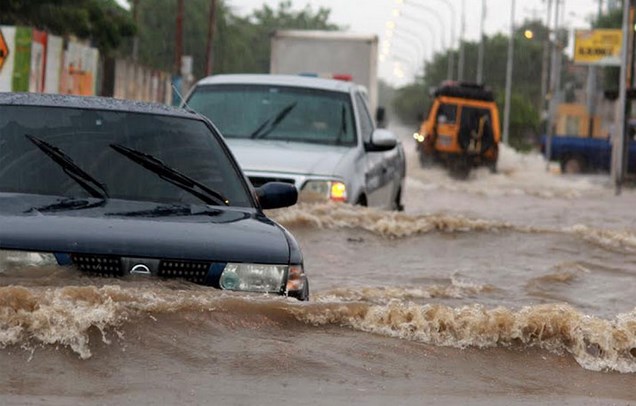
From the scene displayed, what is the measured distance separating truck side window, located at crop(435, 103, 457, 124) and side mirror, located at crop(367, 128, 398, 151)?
32.5m

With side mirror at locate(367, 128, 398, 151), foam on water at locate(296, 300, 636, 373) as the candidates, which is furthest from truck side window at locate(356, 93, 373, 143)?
foam on water at locate(296, 300, 636, 373)

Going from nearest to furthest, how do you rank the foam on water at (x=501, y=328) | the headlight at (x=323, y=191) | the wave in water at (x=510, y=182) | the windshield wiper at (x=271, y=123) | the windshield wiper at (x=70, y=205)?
1. the windshield wiper at (x=70, y=205)
2. the foam on water at (x=501, y=328)
3. the headlight at (x=323, y=191)
4. the windshield wiper at (x=271, y=123)
5. the wave in water at (x=510, y=182)

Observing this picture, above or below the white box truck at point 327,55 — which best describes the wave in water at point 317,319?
below

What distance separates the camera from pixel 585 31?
65125 millimetres

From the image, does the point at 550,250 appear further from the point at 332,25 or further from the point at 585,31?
the point at 332,25

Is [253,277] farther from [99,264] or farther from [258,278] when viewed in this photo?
[99,264]

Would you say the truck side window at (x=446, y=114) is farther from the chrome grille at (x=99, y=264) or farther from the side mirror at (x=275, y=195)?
the chrome grille at (x=99, y=264)

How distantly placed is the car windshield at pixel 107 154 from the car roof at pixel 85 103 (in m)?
0.04

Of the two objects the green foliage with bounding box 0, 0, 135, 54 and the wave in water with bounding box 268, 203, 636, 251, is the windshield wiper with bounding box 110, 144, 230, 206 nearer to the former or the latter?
the wave in water with bounding box 268, 203, 636, 251

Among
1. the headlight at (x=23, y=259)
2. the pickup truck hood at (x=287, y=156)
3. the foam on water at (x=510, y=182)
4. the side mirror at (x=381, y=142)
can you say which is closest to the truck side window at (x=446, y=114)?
the foam on water at (x=510, y=182)

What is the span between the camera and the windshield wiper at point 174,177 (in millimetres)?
8359

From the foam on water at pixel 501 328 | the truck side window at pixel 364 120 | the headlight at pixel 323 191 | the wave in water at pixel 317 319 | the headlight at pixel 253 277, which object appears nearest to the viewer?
the wave in water at pixel 317 319

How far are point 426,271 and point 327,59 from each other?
67.8 feet

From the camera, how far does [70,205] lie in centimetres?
775
